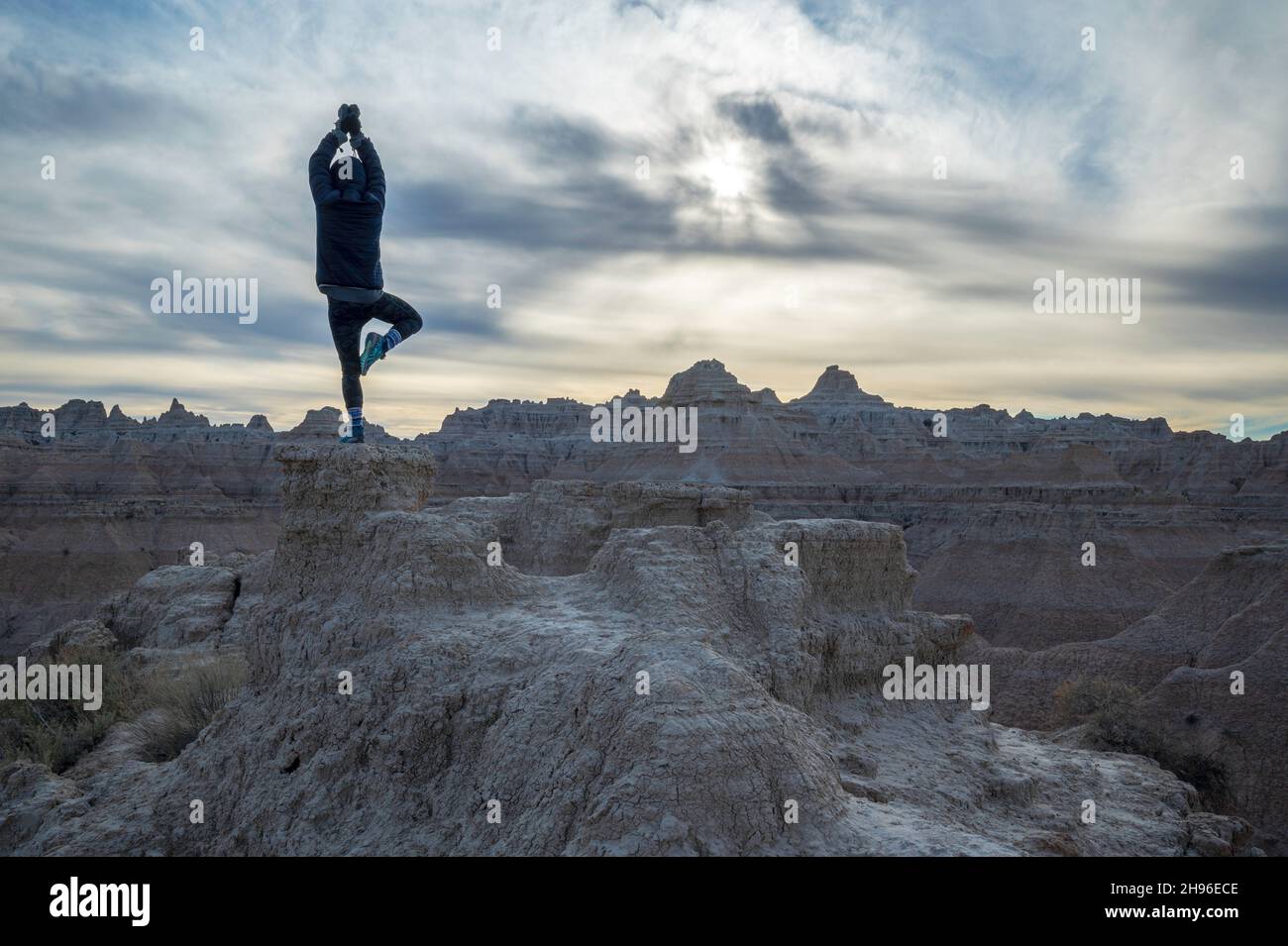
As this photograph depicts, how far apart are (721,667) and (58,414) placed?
116 metres

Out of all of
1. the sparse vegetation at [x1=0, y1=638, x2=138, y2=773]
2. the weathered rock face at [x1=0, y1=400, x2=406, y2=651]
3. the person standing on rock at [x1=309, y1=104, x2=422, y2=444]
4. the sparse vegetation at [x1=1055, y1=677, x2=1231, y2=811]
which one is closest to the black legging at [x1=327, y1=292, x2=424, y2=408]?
the person standing on rock at [x1=309, y1=104, x2=422, y2=444]

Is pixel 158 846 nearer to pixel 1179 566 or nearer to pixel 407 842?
pixel 407 842

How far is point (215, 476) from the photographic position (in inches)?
2872

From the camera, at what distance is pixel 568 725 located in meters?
5.68

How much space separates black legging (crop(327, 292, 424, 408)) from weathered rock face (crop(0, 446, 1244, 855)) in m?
0.67

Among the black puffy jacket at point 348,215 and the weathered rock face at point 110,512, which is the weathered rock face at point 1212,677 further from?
the weathered rock face at point 110,512

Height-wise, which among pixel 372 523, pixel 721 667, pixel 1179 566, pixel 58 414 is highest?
pixel 58 414

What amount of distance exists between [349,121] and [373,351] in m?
1.96

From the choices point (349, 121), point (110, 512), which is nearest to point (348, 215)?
point (349, 121)

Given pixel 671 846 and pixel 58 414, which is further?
pixel 58 414

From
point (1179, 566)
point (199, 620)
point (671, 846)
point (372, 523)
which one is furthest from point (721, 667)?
point (1179, 566)

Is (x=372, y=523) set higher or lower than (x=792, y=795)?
higher

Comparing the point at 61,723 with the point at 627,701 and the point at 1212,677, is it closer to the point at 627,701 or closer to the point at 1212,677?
the point at 627,701

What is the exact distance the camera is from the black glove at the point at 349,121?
767 cm
